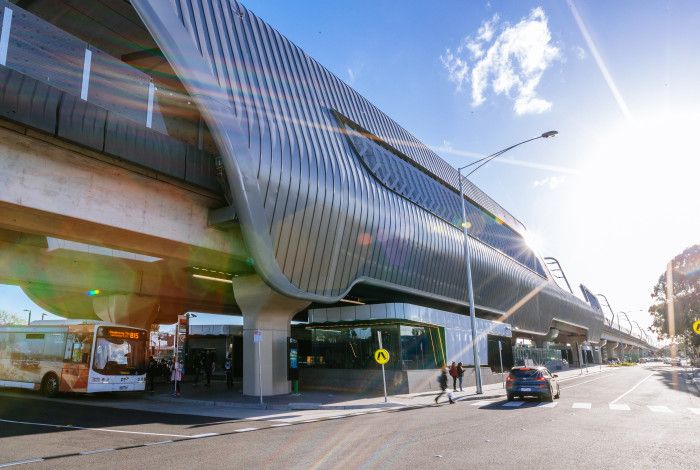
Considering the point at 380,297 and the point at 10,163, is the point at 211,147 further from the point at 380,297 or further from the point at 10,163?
the point at 380,297

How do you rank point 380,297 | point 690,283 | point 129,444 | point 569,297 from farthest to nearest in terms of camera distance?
point 569,297
point 690,283
point 380,297
point 129,444

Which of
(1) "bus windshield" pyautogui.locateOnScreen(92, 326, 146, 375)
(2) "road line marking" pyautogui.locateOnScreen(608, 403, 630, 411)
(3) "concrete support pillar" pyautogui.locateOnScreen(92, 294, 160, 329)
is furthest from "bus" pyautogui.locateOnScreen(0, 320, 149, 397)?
(2) "road line marking" pyautogui.locateOnScreen(608, 403, 630, 411)

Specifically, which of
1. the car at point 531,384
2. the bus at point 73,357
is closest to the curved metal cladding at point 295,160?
the bus at point 73,357

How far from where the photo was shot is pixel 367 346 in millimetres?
26094

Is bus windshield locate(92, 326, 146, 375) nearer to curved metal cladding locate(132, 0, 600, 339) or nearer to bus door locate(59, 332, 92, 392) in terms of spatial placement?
bus door locate(59, 332, 92, 392)

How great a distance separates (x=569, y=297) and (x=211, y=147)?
7243 cm

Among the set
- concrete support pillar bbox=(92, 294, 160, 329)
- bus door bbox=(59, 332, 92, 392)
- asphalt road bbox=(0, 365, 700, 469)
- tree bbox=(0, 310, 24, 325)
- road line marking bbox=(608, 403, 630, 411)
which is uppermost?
tree bbox=(0, 310, 24, 325)

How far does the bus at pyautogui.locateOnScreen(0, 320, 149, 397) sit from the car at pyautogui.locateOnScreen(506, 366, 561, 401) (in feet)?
53.3

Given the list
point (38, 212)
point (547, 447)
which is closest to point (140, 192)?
point (38, 212)

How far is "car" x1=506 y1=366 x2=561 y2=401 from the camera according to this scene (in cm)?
1927

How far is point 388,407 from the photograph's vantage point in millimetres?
18203

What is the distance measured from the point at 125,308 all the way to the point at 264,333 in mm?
13583

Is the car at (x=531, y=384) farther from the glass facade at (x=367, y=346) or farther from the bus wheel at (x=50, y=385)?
the bus wheel at (x=50, y=385)

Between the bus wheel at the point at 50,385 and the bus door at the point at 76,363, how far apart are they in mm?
566
